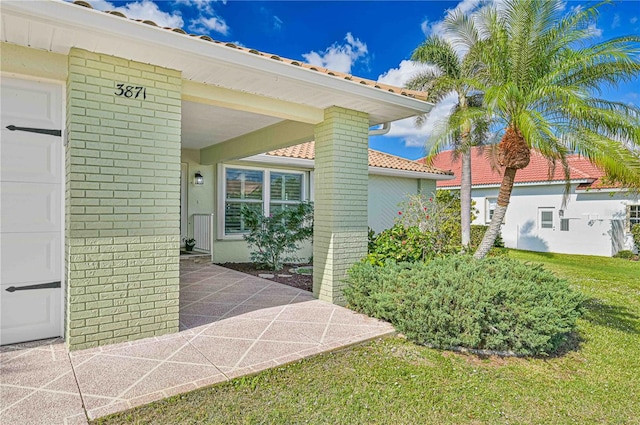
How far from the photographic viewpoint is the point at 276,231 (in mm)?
9555

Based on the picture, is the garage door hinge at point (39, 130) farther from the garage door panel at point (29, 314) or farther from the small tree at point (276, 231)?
the small tree at point (276, 231)

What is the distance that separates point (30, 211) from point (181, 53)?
7.77ft

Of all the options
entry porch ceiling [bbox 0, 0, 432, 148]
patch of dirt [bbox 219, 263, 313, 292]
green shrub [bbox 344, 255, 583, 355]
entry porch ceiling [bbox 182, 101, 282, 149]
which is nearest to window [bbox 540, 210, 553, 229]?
patch of dirt [bbox 219, 263, 313, 292]

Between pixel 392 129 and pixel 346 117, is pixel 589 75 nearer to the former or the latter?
pixel 392 129

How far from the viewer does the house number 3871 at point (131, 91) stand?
404cm

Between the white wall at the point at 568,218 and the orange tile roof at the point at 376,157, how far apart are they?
7.24 m

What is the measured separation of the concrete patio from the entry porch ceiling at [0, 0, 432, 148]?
3108 millimetres

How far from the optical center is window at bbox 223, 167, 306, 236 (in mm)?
10875

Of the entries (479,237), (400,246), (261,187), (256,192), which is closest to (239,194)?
(256,192)

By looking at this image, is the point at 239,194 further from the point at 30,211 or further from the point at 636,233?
the point at 636,233

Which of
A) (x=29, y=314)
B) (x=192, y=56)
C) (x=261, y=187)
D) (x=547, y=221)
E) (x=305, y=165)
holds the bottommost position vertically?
(x=29, y=314)

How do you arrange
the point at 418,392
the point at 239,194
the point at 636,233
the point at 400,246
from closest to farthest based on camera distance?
the point at 418,392, the point at 400,246, the point at 239,194, the point at 636,233

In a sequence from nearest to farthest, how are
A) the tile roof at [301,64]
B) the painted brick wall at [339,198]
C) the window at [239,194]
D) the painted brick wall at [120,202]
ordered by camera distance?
1. the tile roof at [301,64]
2. the painted brick wall at [120,202]
3. the painted brick wall at [339,198]
4. the window at [239,194]

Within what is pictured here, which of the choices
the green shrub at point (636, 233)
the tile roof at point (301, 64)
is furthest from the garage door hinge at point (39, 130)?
the green shrub at point (636, 233)
